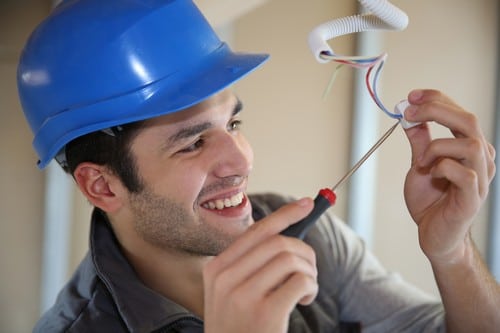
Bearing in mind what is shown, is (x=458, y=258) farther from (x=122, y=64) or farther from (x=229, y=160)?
(x=122, y=64)

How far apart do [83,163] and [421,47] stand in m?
1.38

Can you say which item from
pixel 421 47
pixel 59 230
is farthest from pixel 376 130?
pixel 59 230

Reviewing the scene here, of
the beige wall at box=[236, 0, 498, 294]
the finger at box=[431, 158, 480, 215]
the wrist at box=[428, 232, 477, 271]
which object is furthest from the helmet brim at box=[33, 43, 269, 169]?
the beige wall at box=[236, 0, 498, 294]

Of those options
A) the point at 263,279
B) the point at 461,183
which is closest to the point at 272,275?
the point at 263,279

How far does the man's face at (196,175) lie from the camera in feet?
3.76

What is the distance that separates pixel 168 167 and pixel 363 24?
46 cm

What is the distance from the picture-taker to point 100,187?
4.13 ft

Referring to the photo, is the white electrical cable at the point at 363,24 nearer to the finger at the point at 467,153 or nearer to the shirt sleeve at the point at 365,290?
the finger at the point at 467,153

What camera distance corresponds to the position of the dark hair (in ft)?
3.85

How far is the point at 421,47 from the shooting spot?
2.12m

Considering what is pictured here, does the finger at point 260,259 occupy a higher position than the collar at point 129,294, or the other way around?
the finger at point 260,259

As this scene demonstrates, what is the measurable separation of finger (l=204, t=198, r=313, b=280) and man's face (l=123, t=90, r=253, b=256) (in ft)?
1.17

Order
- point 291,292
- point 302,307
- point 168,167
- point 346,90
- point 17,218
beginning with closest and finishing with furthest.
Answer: point 291,292
point 168,167
point 302,307
point 17,218
point 346,90

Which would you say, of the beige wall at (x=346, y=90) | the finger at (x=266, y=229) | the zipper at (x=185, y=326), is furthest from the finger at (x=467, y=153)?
the beige wall at (x=346, y=90)
